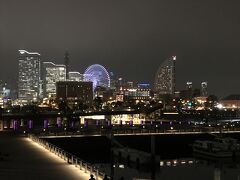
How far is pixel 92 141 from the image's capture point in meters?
76.8

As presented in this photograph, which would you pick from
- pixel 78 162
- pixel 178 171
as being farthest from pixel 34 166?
pixel 178 171

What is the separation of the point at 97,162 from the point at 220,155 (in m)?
18.9

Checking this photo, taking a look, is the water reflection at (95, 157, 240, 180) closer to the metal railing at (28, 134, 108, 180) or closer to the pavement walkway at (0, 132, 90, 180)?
the metal railing at (28, 134, 108, 180)

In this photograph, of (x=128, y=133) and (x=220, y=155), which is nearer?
(x=220, y=155)

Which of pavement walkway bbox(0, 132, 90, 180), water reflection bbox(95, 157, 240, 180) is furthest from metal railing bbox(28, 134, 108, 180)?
water reflection bbox(95, 157, 240, 180)

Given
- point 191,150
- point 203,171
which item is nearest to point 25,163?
point 203,171

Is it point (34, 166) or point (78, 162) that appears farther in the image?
point (78, 162)

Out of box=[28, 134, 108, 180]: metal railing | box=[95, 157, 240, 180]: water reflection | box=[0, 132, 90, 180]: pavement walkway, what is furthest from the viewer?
box=[95, 157, 240, 180]: water reflection

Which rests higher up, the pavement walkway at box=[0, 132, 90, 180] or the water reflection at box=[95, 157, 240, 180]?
the pavement walkway at box=[0, 132, 90, 180]

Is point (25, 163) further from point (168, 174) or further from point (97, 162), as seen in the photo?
point (97, 162)

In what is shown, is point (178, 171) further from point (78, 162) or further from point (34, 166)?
point (34, 166)

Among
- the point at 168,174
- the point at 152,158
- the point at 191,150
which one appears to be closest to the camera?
the point at 168,174

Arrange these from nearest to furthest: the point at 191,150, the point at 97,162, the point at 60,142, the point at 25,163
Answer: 1. the point at 25,163
2. the point at 97,162
3. the point at 60,142
4. the point at 191,150

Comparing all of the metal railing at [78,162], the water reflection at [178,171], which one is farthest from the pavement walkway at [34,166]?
the water reflection at [178,171]
